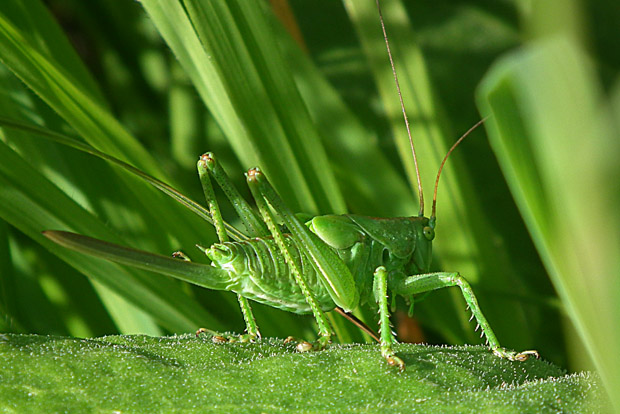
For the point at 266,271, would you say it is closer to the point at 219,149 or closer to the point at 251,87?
the point at 251,87

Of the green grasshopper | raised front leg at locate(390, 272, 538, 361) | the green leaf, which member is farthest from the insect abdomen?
the green leaf

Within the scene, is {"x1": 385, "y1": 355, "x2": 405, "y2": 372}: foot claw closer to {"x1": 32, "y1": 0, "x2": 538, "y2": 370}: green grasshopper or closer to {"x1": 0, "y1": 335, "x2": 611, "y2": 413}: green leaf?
{"x1": 0, "y1": 335, "x2": 611, "y2": 413}: green leaf

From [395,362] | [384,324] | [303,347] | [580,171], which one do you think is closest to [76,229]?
[303,347]

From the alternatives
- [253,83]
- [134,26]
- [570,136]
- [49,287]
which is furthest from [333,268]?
[134,26]

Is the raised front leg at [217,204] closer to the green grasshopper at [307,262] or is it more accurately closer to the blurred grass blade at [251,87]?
the green grasshopper at [307,262]

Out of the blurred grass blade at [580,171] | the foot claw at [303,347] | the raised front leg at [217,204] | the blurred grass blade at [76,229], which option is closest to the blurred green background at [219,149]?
the blurred grass blade at [76,229]

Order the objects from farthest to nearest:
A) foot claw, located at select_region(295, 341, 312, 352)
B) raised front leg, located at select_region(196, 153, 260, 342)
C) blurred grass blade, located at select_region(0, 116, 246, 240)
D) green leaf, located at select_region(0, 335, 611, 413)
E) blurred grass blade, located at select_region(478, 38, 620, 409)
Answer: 1. raised front leg, located at select_region(196, 153, 260, 342)
2. foot claw, located at select_region(295, 341, 312, 352)
3. blurred grass blade, located at select_region(0, 116, 246, 240)
4. green leaf, located at select_region(0, 335, 611, 413)
5. blurred grass blade, located at select_region(478, 38, 620, 409)
